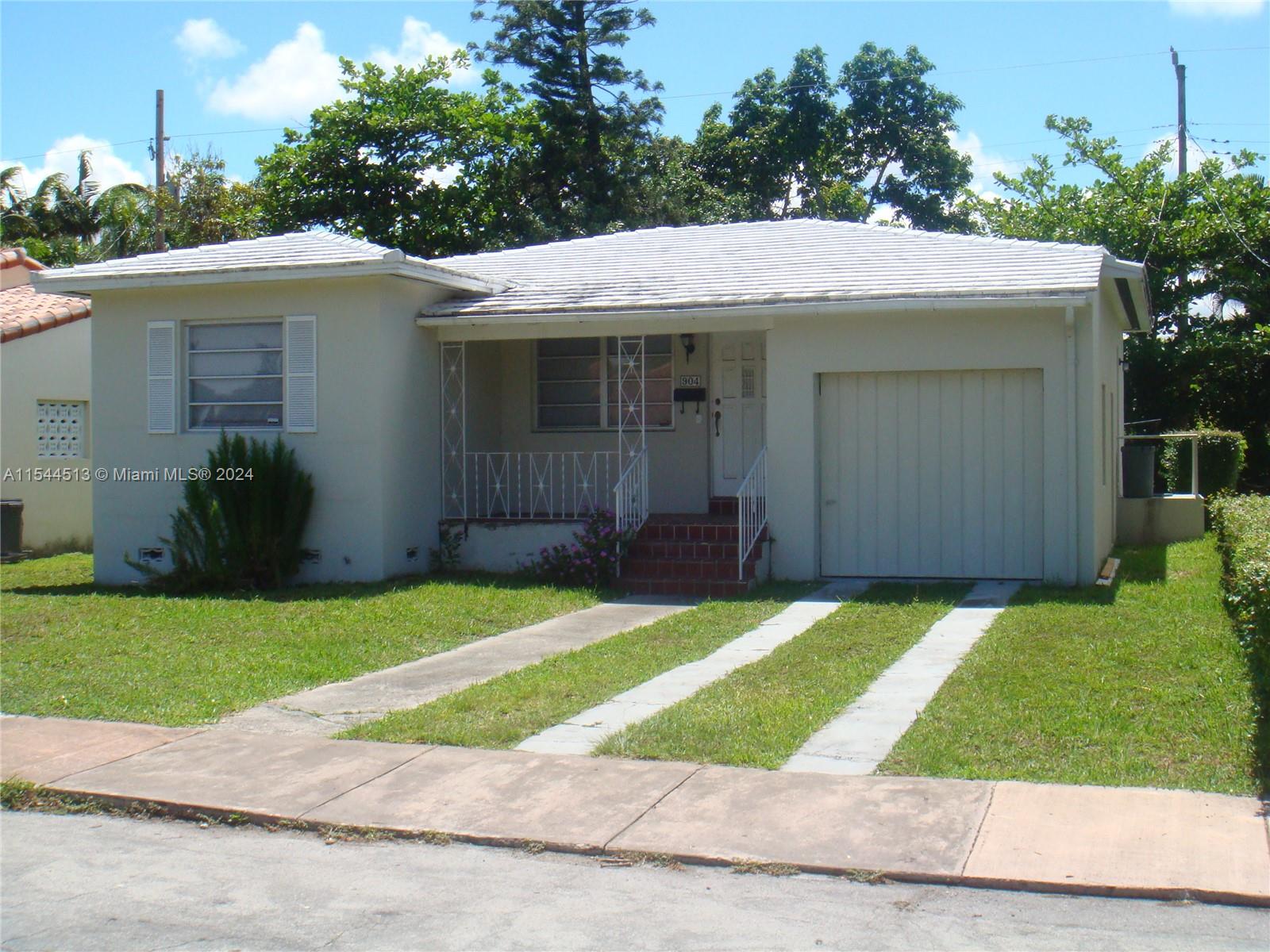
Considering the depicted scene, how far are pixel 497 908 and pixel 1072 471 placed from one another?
8732 millimetres

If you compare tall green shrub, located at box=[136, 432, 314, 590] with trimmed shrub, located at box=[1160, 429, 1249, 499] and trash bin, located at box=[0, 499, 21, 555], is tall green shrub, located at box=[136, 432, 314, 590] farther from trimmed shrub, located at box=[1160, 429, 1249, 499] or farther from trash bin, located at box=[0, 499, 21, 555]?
trimmed shrub, located at box=[1160, 429, 1249, 499]

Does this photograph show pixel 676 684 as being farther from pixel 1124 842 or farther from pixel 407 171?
pixel 407 171

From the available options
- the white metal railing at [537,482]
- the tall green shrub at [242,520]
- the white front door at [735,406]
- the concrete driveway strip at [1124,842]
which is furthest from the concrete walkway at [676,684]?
the tall green shrub at [242,520]

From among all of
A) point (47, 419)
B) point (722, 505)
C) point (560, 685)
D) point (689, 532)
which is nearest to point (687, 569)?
point (689, 532)

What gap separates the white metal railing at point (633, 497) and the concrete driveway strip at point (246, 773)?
244 inches

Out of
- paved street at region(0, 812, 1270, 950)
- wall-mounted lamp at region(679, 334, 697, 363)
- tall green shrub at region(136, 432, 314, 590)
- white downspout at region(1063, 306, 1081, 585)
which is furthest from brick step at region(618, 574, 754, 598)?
paved street at region(0, 812, 1270, 950)

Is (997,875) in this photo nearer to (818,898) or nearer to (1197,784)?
(818,898)

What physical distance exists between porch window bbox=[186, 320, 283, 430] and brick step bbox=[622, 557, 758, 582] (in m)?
4.13

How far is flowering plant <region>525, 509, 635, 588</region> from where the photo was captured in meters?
12.8

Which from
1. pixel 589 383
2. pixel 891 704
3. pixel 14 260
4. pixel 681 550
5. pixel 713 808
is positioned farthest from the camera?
pixel 14 260

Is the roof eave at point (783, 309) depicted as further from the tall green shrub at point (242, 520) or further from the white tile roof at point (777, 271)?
the tall green shrub at point (242, 520)

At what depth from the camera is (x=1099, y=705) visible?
7.19 m

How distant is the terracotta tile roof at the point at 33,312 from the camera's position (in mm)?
17234

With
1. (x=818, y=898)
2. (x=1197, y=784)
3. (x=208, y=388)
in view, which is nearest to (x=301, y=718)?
(x=818, y=898)
